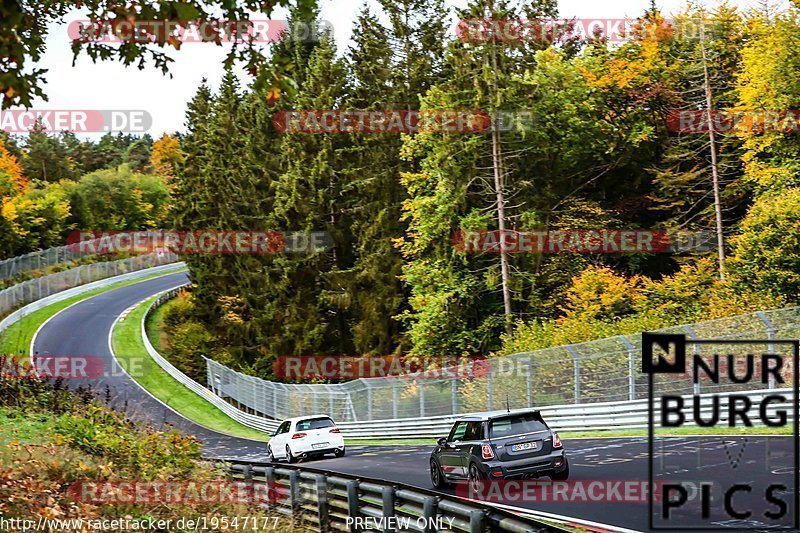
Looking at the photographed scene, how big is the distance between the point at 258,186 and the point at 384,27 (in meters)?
15.4

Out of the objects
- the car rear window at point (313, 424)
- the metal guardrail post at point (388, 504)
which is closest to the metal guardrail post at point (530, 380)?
the car rear window at point (313, 424)

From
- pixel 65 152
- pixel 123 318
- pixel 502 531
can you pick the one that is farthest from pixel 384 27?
pixel 65 152

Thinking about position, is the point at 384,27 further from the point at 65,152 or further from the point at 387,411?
the point at 65,152

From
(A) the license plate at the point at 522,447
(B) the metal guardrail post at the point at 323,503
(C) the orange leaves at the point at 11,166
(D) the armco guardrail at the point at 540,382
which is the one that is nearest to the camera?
(B) the metal guardrail post at the point at 323,503

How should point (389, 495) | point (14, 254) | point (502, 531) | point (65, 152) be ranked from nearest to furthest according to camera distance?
point (502, 531) < point (389, 495) < point (14, 254) < point (65, 152)

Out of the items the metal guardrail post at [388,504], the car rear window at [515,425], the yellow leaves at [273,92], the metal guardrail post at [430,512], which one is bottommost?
the car rear window at [515,425]

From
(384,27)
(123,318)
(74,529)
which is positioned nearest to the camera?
(74,529)

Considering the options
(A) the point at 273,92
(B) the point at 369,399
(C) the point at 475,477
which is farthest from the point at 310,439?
(A) the point at 273,92

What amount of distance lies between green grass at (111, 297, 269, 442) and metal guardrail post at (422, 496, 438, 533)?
126 ft

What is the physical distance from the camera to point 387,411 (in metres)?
41.8

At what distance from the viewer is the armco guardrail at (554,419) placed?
985 inches

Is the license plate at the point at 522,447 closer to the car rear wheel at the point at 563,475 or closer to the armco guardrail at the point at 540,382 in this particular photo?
the car rear wheel at the point at 563,475

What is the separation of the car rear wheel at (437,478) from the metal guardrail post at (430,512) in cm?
761

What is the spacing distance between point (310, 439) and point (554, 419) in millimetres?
8244
